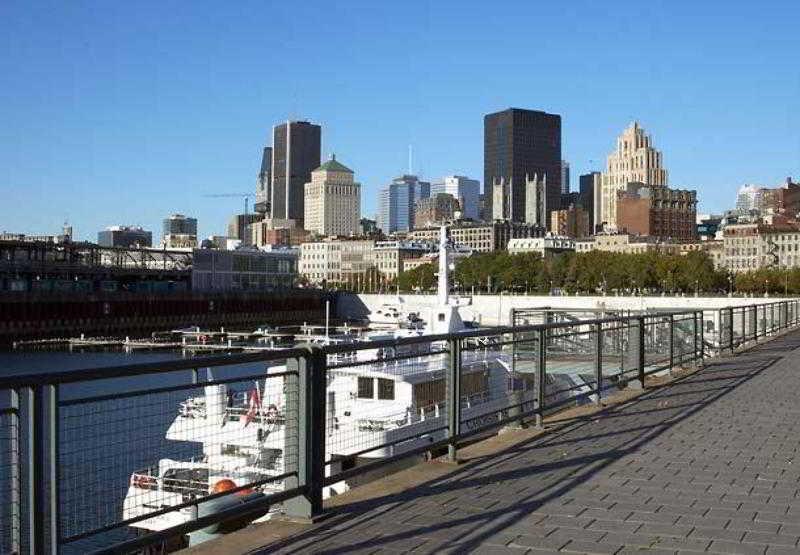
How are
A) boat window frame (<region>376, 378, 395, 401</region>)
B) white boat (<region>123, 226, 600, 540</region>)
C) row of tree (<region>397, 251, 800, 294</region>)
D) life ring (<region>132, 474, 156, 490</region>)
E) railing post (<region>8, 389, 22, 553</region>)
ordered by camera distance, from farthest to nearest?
row of tree (<region>397, 251, 800, 294</region>) < boat window frame (<region>376, 378, 395, 401</region>) < white boat (<region>123, 226, 600, 540</region>) < life ring (<region>132, 474, 156, 490</region>) < railing post (<region>8, 389, 22, 553</region>)

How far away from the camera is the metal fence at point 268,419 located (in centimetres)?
580

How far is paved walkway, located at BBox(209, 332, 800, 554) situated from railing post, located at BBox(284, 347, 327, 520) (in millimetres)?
250

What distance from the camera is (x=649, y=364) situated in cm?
1881

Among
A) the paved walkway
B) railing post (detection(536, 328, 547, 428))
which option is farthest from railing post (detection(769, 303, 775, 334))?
railing post (detection(536, 328, 547, 428))

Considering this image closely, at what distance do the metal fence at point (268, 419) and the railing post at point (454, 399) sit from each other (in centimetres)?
1

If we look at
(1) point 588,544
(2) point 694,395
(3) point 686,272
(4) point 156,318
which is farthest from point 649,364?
(3) point 686,272

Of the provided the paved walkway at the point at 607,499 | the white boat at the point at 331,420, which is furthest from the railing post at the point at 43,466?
the paved walkway at the point at 607,499

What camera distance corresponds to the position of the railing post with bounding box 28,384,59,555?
217 inches

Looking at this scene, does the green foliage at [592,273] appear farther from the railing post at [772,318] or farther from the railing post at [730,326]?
the railing post at [730,326]

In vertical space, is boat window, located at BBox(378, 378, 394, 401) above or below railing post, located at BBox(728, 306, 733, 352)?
below

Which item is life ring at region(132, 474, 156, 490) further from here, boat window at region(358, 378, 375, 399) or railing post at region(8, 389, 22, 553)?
boat window at region(358, 378, 375, 399)

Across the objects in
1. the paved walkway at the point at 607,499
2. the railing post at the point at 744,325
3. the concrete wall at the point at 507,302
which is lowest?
the concrete wall at the point at 507,302

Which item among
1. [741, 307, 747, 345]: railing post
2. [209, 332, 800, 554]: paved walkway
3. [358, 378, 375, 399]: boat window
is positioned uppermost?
[741, 307, 747, 345]: railing post

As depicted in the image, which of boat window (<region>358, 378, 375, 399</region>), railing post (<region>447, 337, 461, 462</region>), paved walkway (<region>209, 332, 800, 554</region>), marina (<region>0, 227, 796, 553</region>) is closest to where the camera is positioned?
paved walkway (<region>209, 332, 800, 554</region>)
